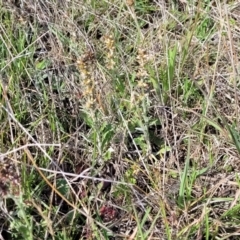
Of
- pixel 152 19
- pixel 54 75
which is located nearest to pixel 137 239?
pixel 54 75

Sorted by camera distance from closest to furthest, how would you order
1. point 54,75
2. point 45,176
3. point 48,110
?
point 45,176 < point 48,110 < point 54,75

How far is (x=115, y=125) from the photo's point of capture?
4.96ft

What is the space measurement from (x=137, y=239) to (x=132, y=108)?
1.16 feet

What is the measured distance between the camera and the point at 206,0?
75.0 inches

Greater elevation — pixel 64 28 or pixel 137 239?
pixel 64 28

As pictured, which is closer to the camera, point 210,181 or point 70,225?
point 70,225

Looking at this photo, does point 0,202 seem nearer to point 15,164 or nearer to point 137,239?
point 15,164

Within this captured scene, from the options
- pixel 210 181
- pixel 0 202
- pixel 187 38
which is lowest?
pixel 210 181

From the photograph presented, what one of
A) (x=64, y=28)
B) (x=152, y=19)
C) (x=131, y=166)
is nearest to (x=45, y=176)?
(x=131, y=166)

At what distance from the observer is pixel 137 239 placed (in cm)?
127

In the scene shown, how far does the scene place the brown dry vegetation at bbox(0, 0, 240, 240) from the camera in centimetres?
133

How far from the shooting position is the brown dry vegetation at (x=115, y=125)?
133 centimetres

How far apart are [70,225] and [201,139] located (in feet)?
1.32

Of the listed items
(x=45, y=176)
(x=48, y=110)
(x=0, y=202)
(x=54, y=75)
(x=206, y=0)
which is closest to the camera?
(x=0, y=202)
